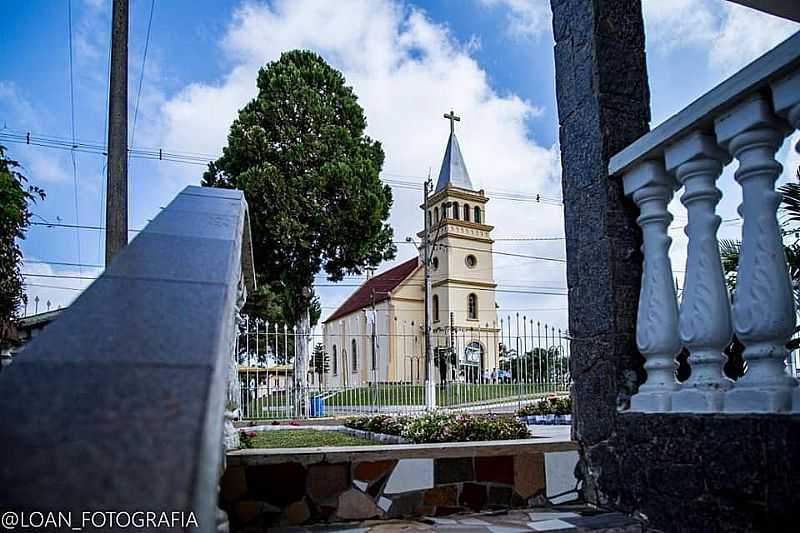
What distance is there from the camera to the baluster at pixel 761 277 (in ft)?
4.48

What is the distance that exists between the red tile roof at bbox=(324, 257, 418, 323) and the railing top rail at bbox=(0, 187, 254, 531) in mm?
28318

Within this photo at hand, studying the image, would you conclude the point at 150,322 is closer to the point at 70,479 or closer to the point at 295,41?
the point at 70,479

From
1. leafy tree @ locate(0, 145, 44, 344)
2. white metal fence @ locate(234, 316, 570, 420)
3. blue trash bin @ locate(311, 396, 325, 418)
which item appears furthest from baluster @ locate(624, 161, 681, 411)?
blue trash bin @ locate(311, 396, 325, 418)

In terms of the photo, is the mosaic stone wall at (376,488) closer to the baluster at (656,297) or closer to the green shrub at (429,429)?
the baluster at (656,297)

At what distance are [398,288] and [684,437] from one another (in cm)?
2590

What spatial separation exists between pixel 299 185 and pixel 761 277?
13909 mm

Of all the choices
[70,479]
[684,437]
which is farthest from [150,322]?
[684,437]

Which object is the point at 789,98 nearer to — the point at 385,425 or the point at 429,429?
the point at 429,429

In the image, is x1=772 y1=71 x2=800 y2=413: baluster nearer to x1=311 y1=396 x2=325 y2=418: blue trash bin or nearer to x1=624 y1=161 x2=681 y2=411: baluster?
x1=624 y1=161 x2=681 y2=411: baluster

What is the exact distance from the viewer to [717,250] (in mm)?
1614

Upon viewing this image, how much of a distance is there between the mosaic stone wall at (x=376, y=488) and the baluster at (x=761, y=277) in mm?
918

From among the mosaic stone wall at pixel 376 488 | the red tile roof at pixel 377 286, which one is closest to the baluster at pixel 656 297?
the mosaic stone wall at pixel 376 488

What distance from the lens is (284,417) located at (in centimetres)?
1060

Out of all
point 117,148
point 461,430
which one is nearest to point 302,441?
point 461,430
